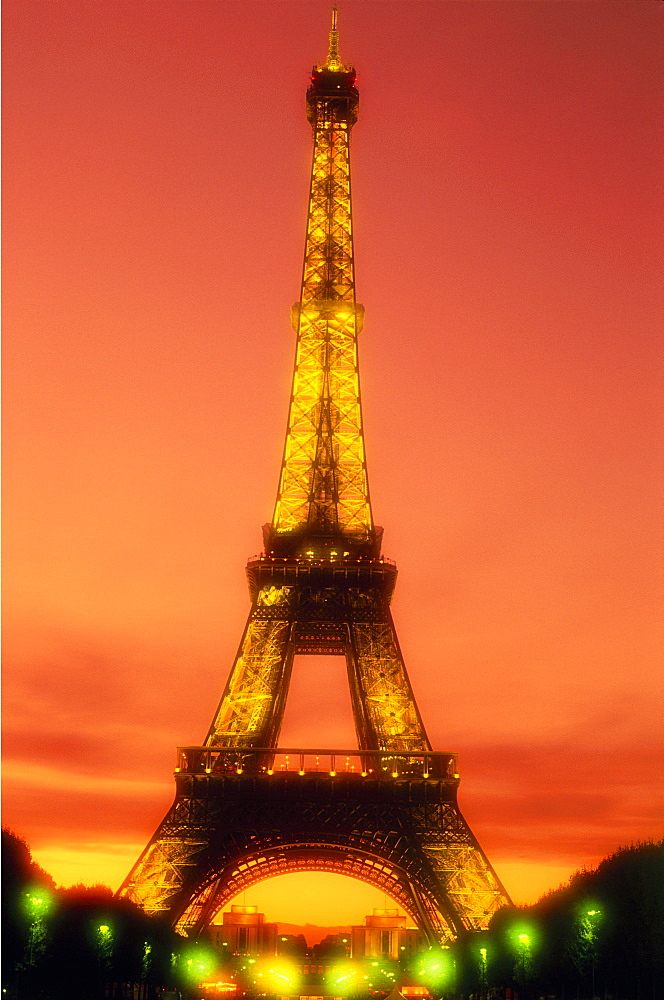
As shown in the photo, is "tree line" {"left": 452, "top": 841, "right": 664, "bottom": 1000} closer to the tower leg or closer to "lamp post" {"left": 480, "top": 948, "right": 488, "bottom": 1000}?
"lamp post" {"left": 480, "top": 948, "right": 488, "bottom": 1000}

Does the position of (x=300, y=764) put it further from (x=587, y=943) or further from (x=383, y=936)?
(x=383, y=936)

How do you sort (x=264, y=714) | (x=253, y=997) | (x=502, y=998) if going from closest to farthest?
(x=502, y=998) → (x=264, y=714) → (x=253, y=997)

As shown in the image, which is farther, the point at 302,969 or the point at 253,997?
the point at 302,969

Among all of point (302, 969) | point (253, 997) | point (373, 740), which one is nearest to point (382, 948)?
point (302, 969)

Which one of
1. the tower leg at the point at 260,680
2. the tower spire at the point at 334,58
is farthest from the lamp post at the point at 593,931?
the tower spire at the point at 334,58

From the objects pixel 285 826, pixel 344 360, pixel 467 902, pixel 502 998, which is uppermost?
pixel 344 360

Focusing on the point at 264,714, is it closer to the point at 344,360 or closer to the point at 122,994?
the point at 122,994

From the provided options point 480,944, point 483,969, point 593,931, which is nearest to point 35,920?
point 480,944

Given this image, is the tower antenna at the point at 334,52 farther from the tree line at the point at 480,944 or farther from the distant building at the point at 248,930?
the distant building at the point at 248,930
